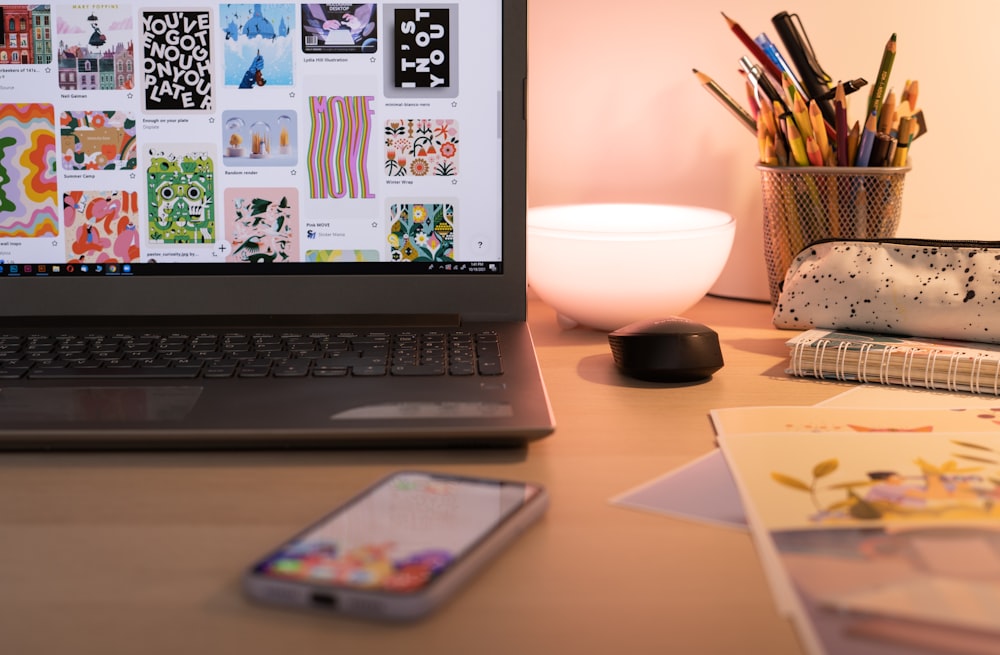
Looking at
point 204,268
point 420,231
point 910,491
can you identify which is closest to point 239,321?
point 204,268

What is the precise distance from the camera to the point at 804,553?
0.43 meters

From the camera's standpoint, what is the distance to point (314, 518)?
484 mm

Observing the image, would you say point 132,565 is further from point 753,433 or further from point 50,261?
point 50,261

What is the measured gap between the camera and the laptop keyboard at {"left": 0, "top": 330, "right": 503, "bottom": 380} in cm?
67

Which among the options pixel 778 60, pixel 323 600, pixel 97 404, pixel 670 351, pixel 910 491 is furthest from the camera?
pixel 778 60

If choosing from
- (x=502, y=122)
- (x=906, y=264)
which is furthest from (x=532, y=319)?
(x=906, y=264)

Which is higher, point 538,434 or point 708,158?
point 708,158

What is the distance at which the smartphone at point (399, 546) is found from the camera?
0.38m

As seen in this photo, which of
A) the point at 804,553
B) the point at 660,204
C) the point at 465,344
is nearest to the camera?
the point at 804,553

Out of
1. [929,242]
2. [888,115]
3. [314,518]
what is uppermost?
[888,115]

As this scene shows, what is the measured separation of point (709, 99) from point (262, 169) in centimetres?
50

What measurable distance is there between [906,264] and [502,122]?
0.34 m

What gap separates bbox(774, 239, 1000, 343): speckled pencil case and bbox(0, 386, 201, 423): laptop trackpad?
0.48m

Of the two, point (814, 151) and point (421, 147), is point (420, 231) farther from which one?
point (814, 151)
